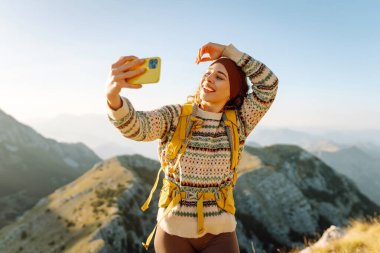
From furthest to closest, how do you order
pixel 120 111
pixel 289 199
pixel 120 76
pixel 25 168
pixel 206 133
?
pixel 25 168 < pixel 289 199 < pixel 206 133 < pixel 120 111 < pixel 120 76

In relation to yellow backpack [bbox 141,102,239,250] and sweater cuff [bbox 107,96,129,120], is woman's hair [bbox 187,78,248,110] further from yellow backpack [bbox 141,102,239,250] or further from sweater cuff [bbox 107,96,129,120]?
sweater cuff [bbox 107,96,129,120]

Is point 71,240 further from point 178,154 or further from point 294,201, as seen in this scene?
point 294,201

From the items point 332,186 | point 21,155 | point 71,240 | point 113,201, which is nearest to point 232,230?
point 71,240

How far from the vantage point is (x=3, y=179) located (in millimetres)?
127688

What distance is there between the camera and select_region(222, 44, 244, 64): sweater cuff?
4.22 metres

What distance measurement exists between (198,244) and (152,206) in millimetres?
51486

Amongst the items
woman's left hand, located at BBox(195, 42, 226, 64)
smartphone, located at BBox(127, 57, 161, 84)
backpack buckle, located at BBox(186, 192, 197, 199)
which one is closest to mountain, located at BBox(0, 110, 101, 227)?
backpack buckle, located at BBox(186, 192, 197, 199)

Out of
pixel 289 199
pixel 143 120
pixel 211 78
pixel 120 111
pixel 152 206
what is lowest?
pixel 289 199

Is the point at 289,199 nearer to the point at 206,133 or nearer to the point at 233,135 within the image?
the point at 233,135

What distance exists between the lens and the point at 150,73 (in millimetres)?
3131

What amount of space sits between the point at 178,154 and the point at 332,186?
92.6 metres

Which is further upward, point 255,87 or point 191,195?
point 255,87

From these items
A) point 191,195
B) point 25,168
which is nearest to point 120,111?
point 191,195

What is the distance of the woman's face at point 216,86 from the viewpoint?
407 centimetres
